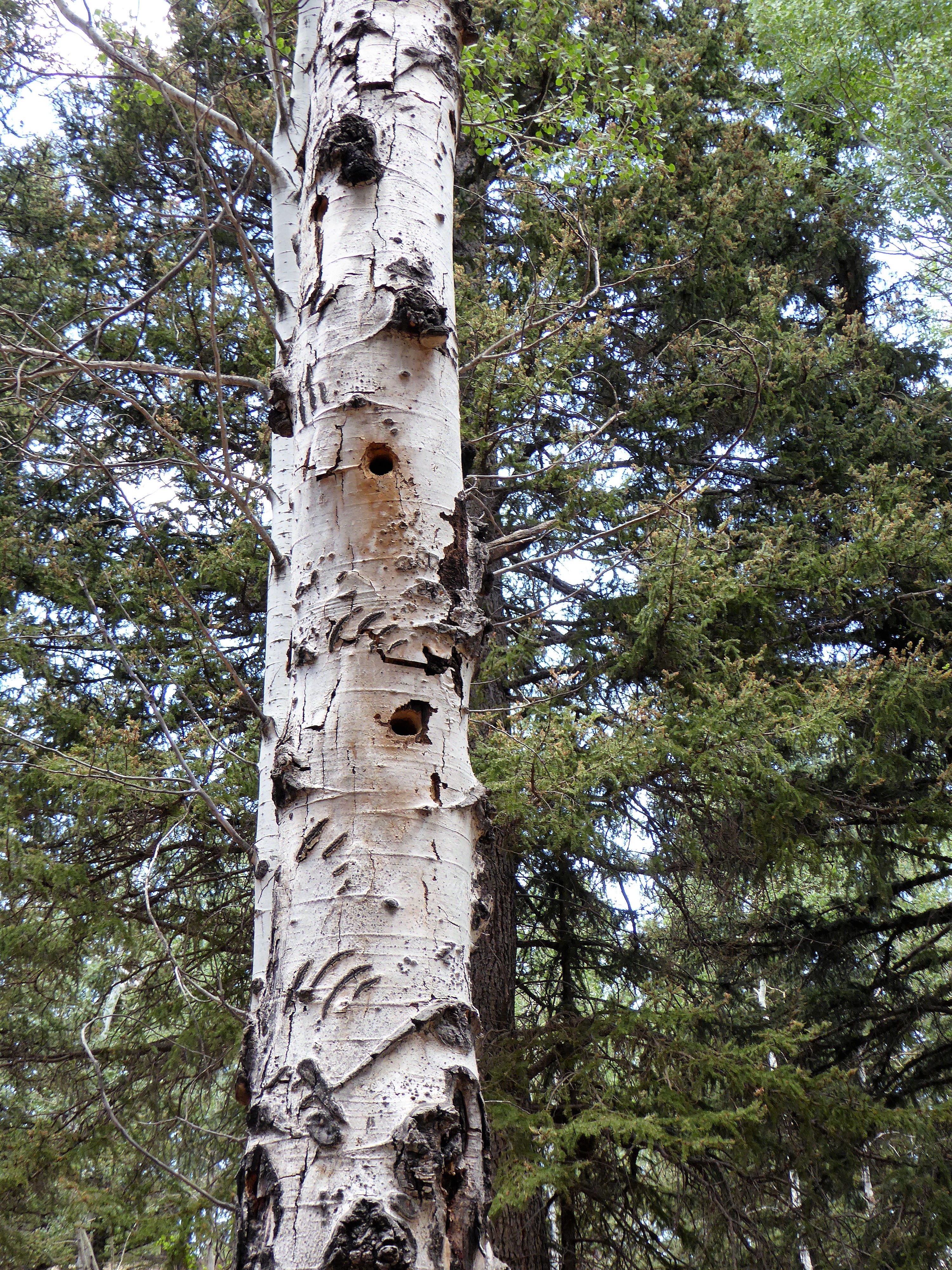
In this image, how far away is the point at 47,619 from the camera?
19.6 ft

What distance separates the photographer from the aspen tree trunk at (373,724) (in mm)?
949

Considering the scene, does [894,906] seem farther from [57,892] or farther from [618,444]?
[57,892]

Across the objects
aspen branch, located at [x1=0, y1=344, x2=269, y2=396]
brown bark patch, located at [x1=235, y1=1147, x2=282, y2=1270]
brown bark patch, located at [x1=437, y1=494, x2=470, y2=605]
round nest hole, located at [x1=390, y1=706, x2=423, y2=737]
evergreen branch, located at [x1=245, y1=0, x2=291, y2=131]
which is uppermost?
evergreen branch, located at [x1=245, y1=0, x2=291, y2=131]

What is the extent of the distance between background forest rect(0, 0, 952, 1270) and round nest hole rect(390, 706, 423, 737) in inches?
72.7

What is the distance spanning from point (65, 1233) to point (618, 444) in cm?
785

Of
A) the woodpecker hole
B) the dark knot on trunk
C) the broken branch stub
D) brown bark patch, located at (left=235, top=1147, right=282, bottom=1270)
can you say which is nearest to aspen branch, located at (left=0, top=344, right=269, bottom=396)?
the dark knot on trunk

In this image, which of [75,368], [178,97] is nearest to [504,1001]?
[75,368]

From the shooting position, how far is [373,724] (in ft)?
3.84

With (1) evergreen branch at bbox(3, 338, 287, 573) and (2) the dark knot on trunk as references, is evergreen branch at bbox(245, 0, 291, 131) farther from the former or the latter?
(1) evergreen branch at bbox(3, 338, 287, 573)

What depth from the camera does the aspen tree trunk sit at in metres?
0.95

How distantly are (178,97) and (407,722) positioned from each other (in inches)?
92.9

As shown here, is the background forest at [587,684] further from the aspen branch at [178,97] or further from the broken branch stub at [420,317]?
the broken branch stub at [420,317]

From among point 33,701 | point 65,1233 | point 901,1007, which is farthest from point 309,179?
point 65,1233

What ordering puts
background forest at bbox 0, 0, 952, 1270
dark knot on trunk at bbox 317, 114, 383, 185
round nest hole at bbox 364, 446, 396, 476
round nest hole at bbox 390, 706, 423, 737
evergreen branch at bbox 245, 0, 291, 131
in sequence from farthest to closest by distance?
background forest at bbox 0, 0, 952, 1270
evergreen branch at bbox 245, 0, 291, 131
dark knot on trunk at bbox 317, 114, 383, 185
round nest hole at bbox 364, 446, 396, 476
round nest hole at bbox 390, 706, 423, 737
